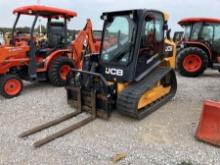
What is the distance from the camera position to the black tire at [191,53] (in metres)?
9.50

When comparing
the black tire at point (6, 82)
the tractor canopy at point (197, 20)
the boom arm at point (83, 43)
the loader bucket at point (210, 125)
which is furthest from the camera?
the tractor canopy at point (197, 20)

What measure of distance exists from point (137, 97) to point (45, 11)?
3.88 m

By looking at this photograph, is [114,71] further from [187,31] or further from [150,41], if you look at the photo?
[187,31]

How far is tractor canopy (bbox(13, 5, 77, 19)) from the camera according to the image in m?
7.22

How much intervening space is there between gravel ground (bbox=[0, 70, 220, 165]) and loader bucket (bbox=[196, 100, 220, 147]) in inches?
4.4

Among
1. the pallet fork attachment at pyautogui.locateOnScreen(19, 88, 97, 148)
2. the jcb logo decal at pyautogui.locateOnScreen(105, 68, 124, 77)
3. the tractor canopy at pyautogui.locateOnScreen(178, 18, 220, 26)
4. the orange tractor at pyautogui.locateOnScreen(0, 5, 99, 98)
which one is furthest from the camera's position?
the tractor canopy at pyautogui.locateOnScreen(178, 18, 220, 26)

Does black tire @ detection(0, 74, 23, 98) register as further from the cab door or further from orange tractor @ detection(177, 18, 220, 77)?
orange tractor @ detection(177, 18, 220, 77)

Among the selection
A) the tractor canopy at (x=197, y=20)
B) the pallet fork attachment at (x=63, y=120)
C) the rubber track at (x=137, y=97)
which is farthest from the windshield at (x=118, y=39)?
the tractor canopy at (x=197, y=20)

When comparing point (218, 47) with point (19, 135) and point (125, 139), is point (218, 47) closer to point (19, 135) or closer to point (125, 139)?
point (125, 139)

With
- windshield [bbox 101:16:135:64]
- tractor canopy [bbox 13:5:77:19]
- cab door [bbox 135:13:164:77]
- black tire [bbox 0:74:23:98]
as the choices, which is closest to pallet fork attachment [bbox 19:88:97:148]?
windshield [bbox 101:16:135:64]

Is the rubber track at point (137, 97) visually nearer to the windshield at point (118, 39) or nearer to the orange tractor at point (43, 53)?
A: the windshield at point (118, 39)

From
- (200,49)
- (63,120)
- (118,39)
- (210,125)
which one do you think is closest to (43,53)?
(118,39)

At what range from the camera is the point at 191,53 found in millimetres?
9641

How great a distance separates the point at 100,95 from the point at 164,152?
1.72 meters
